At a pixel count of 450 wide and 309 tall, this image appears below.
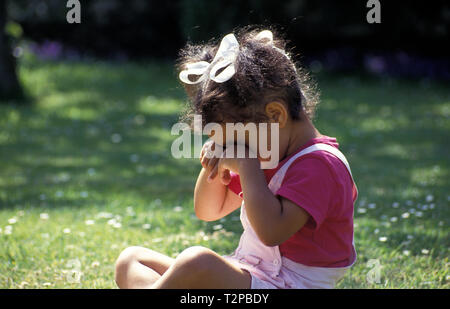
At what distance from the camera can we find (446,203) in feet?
16.1

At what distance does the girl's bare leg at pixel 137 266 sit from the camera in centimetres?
278

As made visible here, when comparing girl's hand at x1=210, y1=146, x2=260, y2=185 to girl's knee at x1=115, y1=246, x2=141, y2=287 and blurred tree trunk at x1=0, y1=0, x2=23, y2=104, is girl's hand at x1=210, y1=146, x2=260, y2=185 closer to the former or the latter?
girl's knee at x1=115, y1=246, x2=141, y2=287

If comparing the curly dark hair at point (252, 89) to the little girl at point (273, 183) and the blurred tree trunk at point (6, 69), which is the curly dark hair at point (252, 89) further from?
the blurred tree trunk at point (6, 69)

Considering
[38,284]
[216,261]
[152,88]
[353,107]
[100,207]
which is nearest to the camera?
[216,261]

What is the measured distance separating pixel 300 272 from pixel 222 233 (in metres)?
1.63

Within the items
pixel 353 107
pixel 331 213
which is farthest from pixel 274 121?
pixel 353 107

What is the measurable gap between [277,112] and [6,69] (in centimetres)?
770

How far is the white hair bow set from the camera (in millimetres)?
2473

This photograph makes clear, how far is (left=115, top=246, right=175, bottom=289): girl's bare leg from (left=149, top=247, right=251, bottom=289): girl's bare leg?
0.34 metres

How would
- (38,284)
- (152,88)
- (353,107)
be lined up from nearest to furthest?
(38,284) < (353,107) < (152,88)

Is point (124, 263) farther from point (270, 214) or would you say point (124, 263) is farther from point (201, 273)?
point (270, 214)

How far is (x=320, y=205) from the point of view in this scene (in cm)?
242

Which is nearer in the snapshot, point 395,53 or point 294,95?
point 294,95

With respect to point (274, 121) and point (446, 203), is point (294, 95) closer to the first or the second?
point (274, 121)
